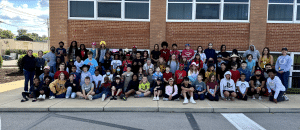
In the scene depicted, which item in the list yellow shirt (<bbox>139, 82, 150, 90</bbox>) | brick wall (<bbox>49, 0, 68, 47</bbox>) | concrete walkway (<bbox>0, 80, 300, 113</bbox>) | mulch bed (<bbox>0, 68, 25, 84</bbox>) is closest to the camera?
concrete walkway (<bbox>0, 80, 300, 113</bbox>)

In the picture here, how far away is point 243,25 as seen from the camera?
970cm

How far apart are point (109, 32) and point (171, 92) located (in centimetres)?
496

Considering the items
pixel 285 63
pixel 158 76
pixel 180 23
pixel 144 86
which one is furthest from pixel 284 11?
pixel 144 86

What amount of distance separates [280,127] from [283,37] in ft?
23.1

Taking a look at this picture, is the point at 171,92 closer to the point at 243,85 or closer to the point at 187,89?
the point at 187,89

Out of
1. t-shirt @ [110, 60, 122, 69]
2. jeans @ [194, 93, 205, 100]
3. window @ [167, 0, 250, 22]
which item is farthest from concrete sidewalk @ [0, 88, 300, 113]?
window @ [167, 0, 250, 22]

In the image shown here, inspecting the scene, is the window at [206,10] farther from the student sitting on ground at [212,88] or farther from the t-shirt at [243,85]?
the t-shirt at [243,85]

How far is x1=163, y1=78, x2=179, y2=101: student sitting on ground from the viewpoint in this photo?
6.87 metres

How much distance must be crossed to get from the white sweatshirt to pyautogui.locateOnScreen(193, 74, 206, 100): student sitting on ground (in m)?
2.54

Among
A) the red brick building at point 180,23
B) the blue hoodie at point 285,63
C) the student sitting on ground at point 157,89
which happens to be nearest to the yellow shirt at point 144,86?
the student sitting on ground at point 157,89

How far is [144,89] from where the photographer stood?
24.3ft

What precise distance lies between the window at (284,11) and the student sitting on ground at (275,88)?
4.31m

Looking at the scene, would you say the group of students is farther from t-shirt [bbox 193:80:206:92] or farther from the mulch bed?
the mulch bed

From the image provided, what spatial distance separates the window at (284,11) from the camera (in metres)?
9.78
